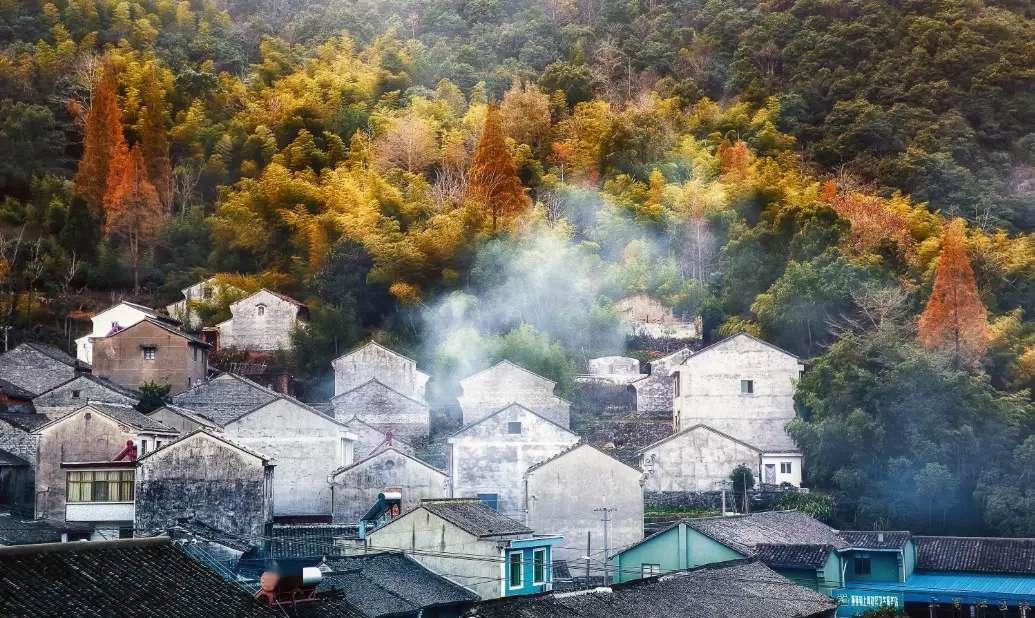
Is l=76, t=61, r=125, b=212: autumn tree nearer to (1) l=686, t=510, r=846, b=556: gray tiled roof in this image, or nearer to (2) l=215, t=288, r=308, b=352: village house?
(2) l=215, t=288, r=308, b=352: village house

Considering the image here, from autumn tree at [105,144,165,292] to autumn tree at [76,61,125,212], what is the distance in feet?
1.62

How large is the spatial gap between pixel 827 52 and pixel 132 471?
52.1m

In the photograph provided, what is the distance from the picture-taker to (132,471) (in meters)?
32.2

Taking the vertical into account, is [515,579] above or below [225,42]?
below

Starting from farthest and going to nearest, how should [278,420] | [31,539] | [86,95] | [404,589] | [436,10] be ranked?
[436,10]
[86,95]
[278,420]
[31,539]
[404,589]

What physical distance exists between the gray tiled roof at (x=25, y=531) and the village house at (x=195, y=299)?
2237 centimetres

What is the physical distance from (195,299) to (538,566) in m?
28.8

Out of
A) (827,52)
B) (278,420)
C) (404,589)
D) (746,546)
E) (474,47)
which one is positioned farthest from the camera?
(474,47)

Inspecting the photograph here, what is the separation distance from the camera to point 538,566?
29.6m

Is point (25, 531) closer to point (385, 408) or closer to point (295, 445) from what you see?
point (295, 445)

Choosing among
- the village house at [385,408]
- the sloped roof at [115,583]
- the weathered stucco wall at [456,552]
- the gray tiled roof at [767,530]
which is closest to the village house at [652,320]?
the village house at [385,408]

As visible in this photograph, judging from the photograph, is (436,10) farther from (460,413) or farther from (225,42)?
(460,413)

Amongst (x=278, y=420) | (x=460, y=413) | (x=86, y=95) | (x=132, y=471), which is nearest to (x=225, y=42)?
(x=86, y=95)

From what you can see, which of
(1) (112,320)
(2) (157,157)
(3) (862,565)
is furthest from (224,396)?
(2) (157,157)
